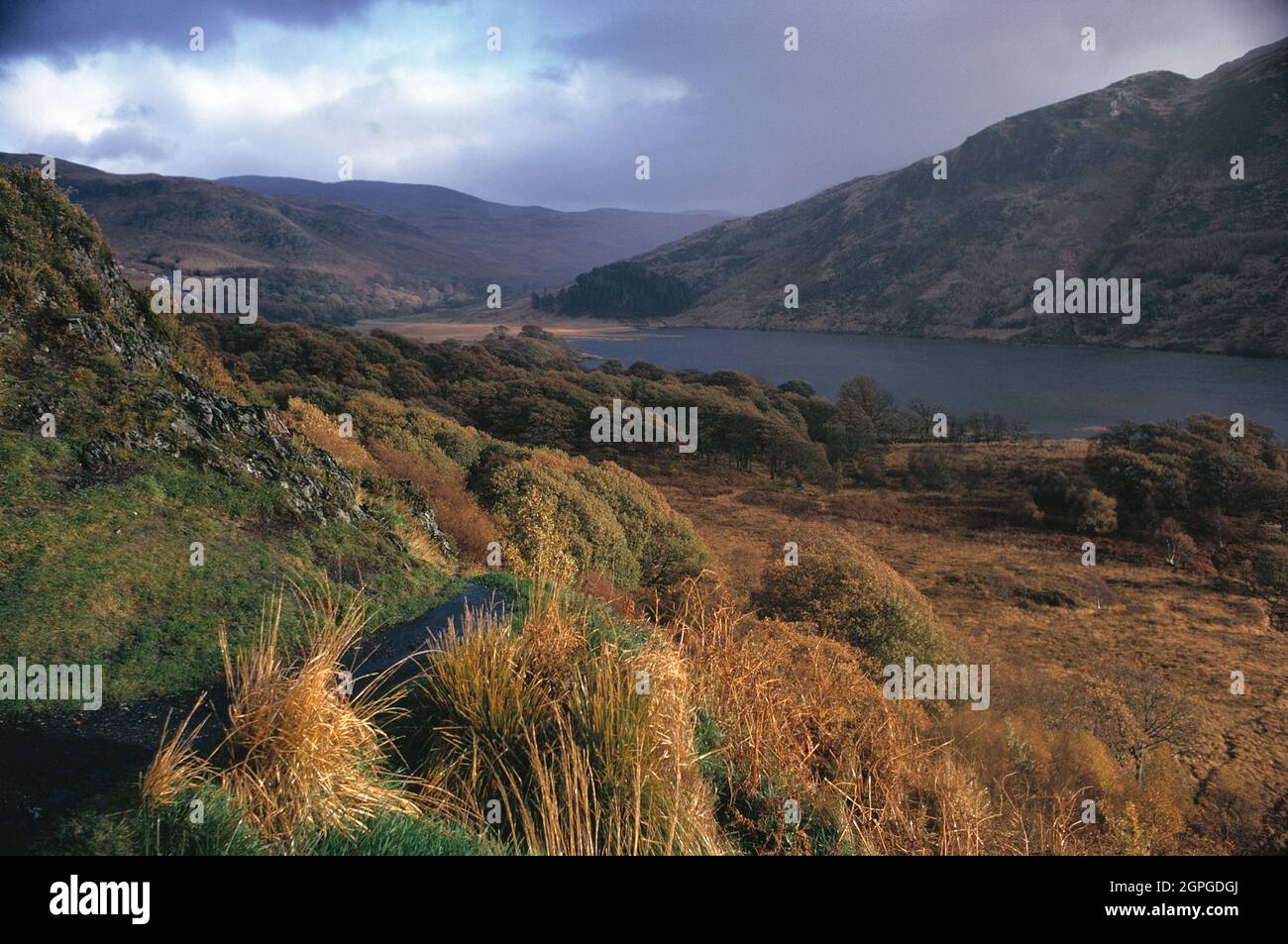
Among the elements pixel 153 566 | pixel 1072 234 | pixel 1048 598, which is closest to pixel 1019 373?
pixel 1072 234

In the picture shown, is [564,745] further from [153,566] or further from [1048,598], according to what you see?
[1048,598]

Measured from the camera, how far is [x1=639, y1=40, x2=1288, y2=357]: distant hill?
310 ft

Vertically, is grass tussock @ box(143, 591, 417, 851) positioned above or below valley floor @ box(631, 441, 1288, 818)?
above

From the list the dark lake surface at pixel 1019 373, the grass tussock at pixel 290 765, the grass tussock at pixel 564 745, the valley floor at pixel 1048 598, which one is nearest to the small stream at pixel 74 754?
the grass tussock at pixel 290 765

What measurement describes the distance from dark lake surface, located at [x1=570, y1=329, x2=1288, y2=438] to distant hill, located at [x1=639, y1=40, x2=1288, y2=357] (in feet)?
30.1

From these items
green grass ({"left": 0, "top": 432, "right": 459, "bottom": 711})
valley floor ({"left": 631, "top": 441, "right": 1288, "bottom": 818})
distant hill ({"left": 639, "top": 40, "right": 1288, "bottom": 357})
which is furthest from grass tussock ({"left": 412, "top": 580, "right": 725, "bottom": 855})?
distant hill ({"left": 639, "top": 40, "right": 1288, "bottom": 357})

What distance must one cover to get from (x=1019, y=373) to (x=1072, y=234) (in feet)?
216

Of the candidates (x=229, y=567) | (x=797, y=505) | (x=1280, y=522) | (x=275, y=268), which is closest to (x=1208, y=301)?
(x=1280, y=522)

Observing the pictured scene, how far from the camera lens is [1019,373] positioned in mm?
80125

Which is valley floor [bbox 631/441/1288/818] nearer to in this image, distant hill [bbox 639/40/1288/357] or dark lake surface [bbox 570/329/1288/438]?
dark lake surface [bbox 570/329/1288/438]

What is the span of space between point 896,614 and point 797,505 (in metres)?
20.2

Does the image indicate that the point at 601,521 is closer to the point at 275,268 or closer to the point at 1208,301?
the point at 1208,301

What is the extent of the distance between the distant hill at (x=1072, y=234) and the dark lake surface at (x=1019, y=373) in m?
9.18

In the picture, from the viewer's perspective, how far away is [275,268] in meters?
130
